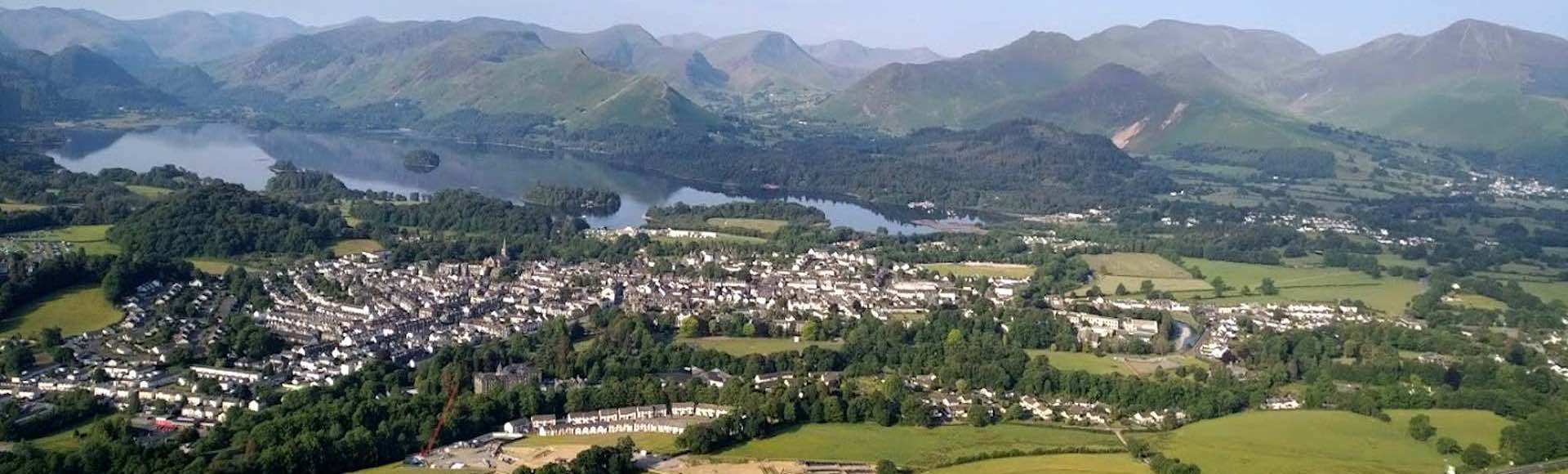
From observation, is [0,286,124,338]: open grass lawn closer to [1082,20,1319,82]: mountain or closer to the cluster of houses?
the cluster of houses

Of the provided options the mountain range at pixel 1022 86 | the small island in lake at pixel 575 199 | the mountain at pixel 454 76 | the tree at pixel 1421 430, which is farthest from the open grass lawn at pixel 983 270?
the mountain at pixel 454 76

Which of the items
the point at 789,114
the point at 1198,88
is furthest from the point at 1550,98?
the point at 789,114

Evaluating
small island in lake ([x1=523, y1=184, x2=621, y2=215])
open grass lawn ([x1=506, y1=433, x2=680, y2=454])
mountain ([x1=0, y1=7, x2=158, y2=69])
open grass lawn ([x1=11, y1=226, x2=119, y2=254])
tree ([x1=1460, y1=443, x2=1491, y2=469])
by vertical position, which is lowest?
small island in lake ([x1=523, y1=184, x2=621, y2=215])

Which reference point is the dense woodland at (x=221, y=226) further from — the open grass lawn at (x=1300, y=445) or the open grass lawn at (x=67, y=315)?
the open grass lawn at (x=1300, y=445)

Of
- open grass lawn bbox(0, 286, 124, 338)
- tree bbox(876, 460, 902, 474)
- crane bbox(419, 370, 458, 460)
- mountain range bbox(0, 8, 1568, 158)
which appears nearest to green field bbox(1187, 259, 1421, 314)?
tree bbox(876, 460, 902, 474)

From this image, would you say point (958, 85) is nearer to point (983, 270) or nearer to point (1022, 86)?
point (1022, 86)

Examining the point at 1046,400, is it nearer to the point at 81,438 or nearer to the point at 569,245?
the point at 81,438
